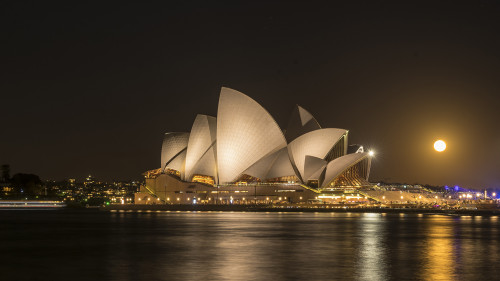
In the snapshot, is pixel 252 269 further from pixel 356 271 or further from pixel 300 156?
pixel 300 156

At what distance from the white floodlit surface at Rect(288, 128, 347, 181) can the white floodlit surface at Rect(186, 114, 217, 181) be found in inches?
501

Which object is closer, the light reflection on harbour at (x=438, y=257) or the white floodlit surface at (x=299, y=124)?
the light reflection on harbour at (x=438, y=257)

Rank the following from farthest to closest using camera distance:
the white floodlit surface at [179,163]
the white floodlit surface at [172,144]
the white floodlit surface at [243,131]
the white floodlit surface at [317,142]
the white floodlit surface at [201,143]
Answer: the white floodlit surface at [179,163], the white floodlit surface at [172,144], the white floodlit surface at [201,143], the white floodlit surface at [317,142], the white floodlit surface at [243,131]

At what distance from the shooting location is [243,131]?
9106 centimetres

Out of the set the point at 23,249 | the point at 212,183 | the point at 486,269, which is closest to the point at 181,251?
the point at 23,249

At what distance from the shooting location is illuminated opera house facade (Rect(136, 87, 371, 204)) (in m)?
91.4

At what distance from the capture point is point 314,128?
9862 cm

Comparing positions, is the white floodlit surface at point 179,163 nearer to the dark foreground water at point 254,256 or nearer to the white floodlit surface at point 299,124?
the white floodlit surface at point 299,124

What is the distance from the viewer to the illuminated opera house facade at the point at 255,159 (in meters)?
91.4

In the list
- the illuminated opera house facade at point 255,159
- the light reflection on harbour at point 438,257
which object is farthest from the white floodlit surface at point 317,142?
the light reflection on harbour at point 438,257

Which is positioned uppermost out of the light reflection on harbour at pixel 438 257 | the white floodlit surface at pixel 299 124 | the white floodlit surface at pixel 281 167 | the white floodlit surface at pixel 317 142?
the white floodlit surface at pixel 299 124

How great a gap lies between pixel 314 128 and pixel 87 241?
62.6 m

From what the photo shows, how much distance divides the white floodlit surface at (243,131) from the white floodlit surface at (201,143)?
14.4 ft

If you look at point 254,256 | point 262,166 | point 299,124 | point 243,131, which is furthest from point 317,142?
point 254,256
